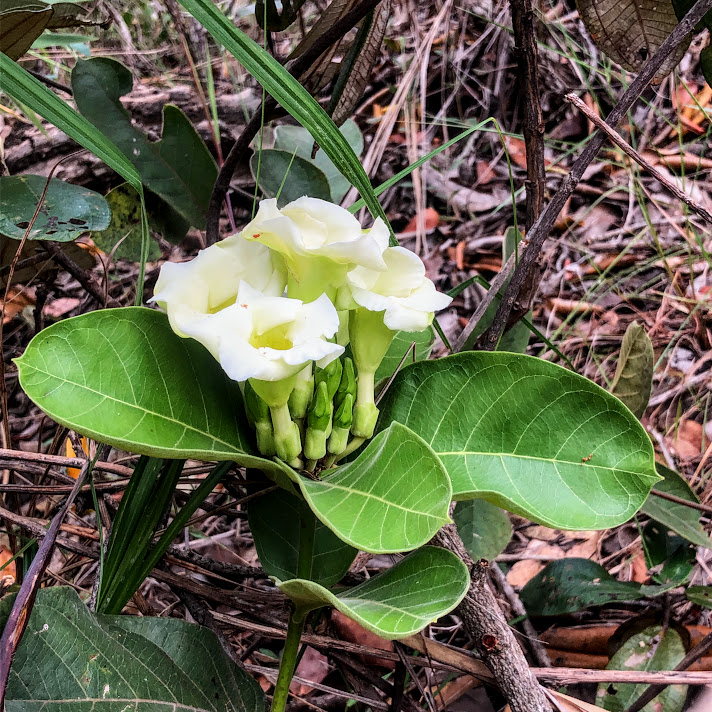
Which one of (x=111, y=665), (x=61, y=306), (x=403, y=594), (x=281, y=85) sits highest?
(x=281, y=85)

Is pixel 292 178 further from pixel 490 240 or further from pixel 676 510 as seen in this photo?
pixel 490 240

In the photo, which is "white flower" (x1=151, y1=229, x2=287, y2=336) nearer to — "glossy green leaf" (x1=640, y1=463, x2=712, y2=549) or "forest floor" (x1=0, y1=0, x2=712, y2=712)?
"forest floor" (x1=0, y1=0, x2=712, y2=712)

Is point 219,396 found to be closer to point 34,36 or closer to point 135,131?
point 34,36

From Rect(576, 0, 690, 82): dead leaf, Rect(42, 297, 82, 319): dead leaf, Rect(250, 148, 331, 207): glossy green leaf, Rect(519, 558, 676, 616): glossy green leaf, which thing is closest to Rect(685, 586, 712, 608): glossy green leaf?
Rect(519, 558, 676, 616): glossy green leaf

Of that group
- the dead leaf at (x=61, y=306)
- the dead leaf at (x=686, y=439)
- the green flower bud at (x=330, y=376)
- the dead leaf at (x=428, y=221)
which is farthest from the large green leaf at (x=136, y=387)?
the dead leaf at (x=428, y=221)

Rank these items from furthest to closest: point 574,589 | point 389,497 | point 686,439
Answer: point 686,439 < point 574,589 < point 389,497

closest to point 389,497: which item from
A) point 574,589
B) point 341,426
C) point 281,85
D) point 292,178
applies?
point 341,426
